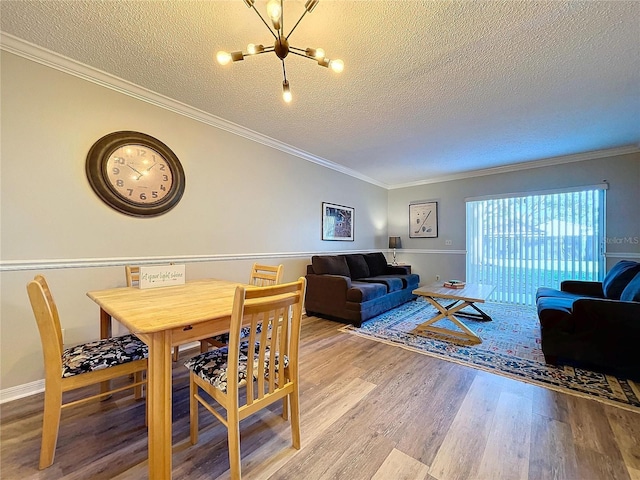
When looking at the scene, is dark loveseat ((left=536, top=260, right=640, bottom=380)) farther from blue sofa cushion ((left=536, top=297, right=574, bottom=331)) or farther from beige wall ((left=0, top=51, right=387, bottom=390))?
beige wall ((left=0, top=51, right=387, bottom=390))

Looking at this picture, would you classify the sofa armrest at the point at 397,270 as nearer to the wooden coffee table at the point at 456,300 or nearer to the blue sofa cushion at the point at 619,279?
the wooden coffee table at the point at 456,300

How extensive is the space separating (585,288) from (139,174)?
17.1ft

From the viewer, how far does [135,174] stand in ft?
7.60

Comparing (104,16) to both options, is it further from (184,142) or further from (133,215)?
(133,215)

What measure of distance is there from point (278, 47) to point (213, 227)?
1955mm

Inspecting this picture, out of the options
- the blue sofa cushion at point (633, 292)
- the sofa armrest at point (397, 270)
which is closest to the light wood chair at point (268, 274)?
the blue sofa cushion at point (633, 292)

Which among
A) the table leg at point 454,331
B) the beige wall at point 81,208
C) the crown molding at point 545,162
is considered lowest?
the table leg at point 454,331

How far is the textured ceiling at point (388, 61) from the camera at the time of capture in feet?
5.10

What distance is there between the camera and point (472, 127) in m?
3.05

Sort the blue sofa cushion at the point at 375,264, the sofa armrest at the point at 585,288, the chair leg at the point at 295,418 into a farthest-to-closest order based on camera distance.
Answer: the blue sofa cushion at the point at 375,264, the sofa armrest at the point at 585,288, the chair leg at the point at 295,418

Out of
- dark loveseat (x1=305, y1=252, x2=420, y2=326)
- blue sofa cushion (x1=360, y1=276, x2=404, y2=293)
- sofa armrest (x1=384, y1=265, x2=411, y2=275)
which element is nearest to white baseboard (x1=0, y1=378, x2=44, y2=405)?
dark loveseat (x1=305, y1=252, x2=420, y2=326)

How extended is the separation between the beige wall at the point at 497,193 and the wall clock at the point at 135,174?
4.71 metres

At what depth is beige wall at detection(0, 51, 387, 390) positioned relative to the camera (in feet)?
5.97

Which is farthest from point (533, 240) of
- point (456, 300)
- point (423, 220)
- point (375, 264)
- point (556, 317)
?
point (556, 317)
